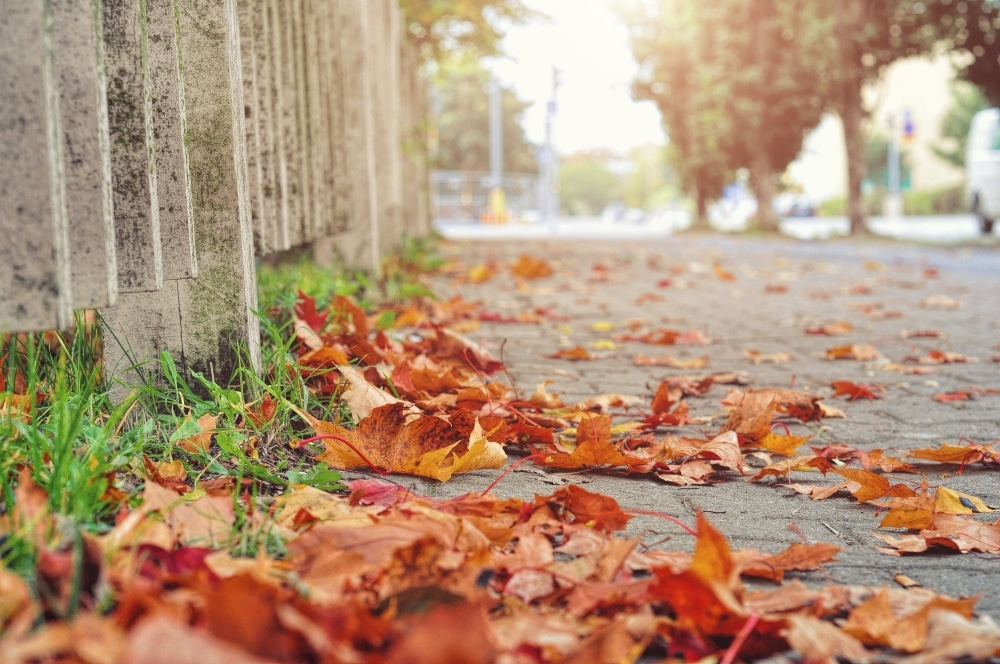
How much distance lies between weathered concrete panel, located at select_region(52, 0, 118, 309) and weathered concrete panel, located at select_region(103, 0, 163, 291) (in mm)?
225

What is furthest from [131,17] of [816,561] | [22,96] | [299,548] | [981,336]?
[981,336]

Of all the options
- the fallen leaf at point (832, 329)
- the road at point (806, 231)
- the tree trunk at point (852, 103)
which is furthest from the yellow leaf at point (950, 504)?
the tree trunk at point (852, 103)

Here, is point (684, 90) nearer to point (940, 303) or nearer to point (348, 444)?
point (940, 303)

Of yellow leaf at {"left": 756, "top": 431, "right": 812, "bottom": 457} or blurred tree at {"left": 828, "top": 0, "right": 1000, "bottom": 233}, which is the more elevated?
blurred tree at {"left": 828, "top": 0, "right": 1000, "bottom": 233}

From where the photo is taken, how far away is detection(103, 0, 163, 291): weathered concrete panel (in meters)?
1.95

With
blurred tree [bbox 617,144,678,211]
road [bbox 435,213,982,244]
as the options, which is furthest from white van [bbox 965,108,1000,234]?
blurred tree [bbox 617,144,678,211]

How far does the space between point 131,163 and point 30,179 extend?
0.46 meters

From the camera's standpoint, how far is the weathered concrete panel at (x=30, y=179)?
4.80 feet

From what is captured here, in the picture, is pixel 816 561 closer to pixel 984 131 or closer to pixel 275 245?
pixel 275 245

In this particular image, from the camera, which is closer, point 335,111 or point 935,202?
point 335,111

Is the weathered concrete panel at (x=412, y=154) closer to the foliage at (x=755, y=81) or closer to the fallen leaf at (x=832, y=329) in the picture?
the fallen leaf at (x=832, y=329)

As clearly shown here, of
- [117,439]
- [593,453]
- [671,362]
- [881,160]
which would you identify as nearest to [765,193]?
[671,362]

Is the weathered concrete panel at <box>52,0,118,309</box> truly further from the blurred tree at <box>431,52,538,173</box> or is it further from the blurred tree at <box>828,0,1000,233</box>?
the blurred tree at <box>431,52,538,173</box>

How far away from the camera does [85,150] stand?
1675mm
